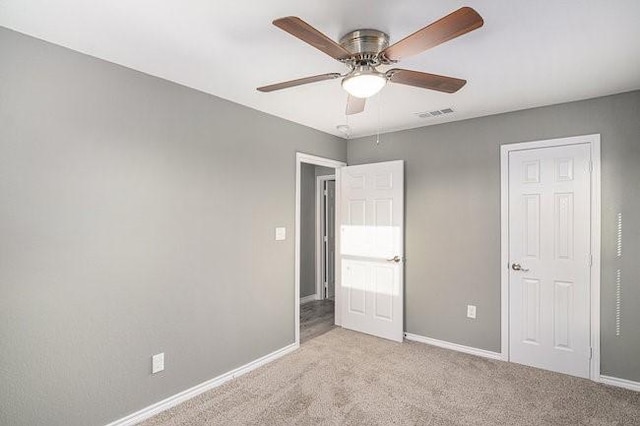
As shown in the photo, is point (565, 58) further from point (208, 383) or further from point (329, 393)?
point (208, 383)

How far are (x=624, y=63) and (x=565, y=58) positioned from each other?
45cm

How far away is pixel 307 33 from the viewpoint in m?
1.41

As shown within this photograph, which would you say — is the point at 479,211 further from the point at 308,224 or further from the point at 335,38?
the point at 308,224

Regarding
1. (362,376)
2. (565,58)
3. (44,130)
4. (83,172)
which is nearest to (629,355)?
(362,376)

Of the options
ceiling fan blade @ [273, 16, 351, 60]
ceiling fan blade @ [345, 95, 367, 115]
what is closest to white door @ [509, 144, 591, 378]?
ceiling fan blade @ [345, 95, 367, 115]

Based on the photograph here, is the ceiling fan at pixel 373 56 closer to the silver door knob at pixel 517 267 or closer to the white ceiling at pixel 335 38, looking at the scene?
the white ceiling at pixel 335 38

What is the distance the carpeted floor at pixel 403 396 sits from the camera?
235 cm

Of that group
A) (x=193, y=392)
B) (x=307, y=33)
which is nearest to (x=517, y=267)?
(x=307, y=33)

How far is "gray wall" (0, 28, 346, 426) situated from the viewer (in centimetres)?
188

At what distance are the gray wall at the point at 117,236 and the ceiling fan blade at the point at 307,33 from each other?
1.51 meters

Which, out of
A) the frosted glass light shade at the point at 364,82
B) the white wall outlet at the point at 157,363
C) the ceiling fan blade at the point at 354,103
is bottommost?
the white wall outlet at the point at 157,363

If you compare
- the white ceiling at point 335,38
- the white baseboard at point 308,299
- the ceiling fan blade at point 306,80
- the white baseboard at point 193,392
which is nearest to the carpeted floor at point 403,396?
the white baseboard at point 193,392

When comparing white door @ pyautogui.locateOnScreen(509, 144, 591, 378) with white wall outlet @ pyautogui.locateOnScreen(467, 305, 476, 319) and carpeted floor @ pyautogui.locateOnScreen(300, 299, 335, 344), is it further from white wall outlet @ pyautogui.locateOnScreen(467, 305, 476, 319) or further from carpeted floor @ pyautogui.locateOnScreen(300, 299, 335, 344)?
carpeted floor @ pyautogui.locateOnScreen(300, 299, 335, 344)

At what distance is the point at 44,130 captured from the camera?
77.0 inches
